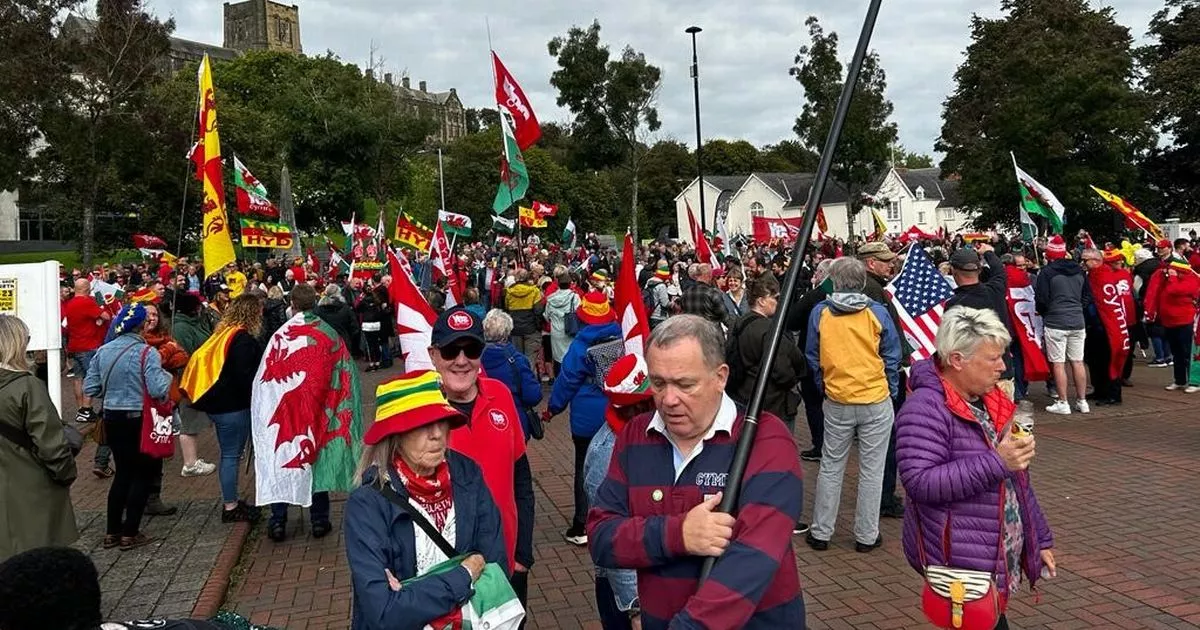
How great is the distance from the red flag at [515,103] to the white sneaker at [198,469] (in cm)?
622

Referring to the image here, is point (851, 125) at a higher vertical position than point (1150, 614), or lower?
higher

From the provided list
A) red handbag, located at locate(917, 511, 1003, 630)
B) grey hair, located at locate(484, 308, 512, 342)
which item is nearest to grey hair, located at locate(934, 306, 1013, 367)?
red handbag, located at locate(917, 511, 1003, 630)

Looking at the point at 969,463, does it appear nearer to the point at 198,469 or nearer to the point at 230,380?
the point at 230,380

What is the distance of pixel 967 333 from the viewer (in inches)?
125

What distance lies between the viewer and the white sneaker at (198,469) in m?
9.15

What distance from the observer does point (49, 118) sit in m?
29.7

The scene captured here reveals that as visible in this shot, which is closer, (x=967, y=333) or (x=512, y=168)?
(x=967, y=333)

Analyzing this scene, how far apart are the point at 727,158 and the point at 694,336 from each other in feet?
306

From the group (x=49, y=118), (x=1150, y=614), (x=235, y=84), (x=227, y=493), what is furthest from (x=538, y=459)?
(x=235, y=84)

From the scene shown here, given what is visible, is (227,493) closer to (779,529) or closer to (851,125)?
(779,529)

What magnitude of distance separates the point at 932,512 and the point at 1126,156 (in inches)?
1494

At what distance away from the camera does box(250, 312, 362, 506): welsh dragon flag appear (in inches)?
260

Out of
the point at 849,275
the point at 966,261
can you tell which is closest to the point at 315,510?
the point at 849,275

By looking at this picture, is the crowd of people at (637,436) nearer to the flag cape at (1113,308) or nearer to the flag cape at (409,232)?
the flag cape at (1113,308)
